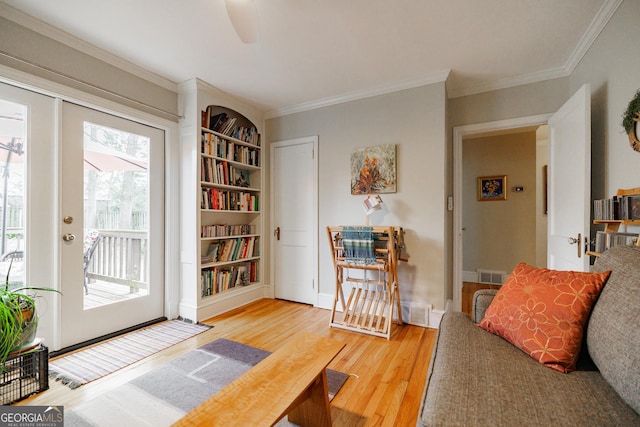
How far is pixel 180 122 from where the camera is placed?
2.96 metres

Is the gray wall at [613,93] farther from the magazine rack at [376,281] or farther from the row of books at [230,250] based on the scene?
the row of books at [230,250]

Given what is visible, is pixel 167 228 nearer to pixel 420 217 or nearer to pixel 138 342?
pixel 138 342

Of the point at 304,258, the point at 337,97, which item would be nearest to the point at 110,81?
the point at 337,97

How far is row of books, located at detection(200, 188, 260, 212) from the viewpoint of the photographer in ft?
9.94

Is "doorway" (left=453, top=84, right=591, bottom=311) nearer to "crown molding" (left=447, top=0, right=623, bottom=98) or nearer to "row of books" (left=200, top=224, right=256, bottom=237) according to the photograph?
"crown molding" (left=447, top=0, right=623, bottom=98)

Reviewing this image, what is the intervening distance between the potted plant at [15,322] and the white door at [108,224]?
22.1 inches

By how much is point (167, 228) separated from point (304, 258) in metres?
1.56

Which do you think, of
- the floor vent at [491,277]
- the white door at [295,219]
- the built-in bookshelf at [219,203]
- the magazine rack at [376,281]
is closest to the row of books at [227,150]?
the built-in bookshelf at [219,203]

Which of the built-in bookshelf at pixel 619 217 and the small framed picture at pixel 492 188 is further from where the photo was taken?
the small framed picture at pixel 492 188

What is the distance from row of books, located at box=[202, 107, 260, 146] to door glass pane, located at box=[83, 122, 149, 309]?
2.34 ft

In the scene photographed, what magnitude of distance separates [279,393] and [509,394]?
0.79 m

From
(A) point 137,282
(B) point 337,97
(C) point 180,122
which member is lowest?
(A) point 137,282

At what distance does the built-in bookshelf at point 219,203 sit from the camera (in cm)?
288

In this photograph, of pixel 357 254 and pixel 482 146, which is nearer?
pixel 357 254
